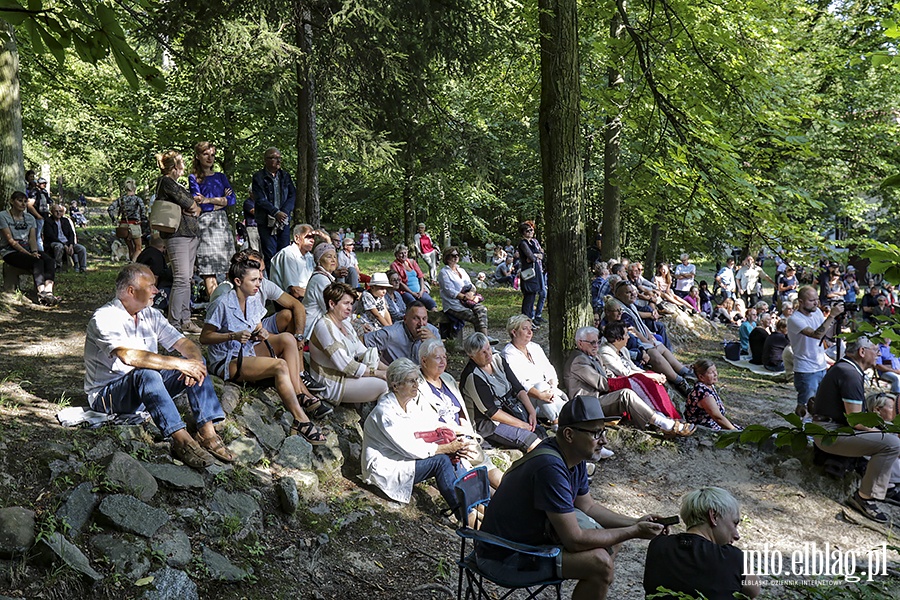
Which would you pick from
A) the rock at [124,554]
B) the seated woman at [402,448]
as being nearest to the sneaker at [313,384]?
the seated woman at [402,448]

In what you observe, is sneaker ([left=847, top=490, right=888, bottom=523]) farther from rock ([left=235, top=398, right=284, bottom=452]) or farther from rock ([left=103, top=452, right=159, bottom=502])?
rock ([left=103, top=452, right=159, bottom=502])

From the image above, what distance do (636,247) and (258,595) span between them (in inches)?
1085

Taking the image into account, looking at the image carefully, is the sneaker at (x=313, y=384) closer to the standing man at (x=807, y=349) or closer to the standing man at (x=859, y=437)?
the standing man at (x=859, y=437)

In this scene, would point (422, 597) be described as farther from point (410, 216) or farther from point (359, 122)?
point (410, 216)

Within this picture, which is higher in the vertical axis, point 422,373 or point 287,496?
point 422,373

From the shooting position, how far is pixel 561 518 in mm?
4012

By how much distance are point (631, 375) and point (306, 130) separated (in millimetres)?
5801

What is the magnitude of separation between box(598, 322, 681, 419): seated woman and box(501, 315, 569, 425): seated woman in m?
0.90

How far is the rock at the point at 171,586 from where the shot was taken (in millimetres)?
4199

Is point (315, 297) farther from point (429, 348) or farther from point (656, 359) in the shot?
point (656, 359)

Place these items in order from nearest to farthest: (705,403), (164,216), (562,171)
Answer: (164,216)
(562,171)
(705,403)

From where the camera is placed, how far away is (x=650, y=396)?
8500 millimetres

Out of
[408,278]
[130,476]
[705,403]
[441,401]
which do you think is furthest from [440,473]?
[408,278]

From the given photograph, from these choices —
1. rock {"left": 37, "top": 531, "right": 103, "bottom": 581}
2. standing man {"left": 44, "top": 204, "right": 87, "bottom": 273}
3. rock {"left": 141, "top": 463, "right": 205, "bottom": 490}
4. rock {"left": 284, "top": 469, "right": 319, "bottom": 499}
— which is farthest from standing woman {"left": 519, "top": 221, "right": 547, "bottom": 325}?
rock {"left": 37, "top": 531, "right": 103, "bottom": 581}
